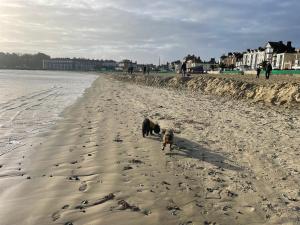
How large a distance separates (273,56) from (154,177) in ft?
414

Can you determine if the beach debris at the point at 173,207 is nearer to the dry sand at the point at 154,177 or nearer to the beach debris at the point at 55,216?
the dry sand at the point at 154,177

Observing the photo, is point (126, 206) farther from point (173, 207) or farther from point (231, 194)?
point (231, 194)

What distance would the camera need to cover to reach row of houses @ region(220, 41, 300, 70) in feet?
367

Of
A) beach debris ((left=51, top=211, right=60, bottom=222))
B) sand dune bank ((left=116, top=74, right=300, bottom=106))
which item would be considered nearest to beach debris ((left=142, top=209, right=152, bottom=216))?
beach debris ((left=51, top=211, right=60, bottom=222))

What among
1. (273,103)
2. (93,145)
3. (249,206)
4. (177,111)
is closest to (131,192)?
(249,206)

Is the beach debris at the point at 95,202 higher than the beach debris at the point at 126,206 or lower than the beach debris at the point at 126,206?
lower

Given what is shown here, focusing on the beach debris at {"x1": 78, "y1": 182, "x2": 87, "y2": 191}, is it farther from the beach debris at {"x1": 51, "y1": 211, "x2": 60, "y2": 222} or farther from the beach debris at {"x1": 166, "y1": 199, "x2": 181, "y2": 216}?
the beach debris at {"x1": 166, "y1": 199, "x2": 181, "y2": 216}

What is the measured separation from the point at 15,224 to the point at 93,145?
5299 millimetres

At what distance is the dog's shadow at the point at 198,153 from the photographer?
8930 millimetres

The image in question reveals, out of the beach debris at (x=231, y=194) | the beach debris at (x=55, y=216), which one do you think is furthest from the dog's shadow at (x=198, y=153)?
the beach debris at (x=55, y=216)

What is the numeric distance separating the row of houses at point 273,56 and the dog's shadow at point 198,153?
86483mm

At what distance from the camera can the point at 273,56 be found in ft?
411

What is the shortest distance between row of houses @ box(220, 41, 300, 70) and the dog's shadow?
86483mm

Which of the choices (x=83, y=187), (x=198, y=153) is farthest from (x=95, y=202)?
(x=198, y=153)
